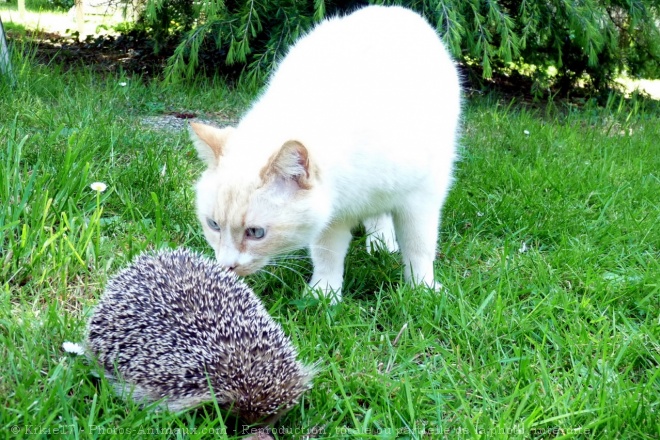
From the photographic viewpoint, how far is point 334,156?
269cm

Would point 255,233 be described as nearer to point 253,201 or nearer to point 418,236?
point 253,201

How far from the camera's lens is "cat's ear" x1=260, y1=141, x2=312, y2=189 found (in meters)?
2.40

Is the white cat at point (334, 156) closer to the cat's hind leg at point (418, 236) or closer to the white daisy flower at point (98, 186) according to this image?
the cat's hind leg at point (418, 236)

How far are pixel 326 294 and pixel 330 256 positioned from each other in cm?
30

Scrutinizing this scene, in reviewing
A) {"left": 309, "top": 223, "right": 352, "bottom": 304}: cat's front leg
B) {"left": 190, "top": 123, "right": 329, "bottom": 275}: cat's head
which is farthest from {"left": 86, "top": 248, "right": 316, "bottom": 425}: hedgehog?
{"left": 309, "top": 223, "right": 352, "bottom": 304}: cat's front leg

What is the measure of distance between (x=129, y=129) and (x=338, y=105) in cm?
210

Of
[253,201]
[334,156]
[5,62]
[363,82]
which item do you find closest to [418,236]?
[334,156]

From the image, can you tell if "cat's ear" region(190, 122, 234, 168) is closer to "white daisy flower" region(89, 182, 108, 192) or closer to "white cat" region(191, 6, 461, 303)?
"white cat" region(191, 6, 461, 303)

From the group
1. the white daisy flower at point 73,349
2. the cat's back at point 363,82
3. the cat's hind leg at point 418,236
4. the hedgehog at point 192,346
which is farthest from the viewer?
the cat's hind leg at point 418,236

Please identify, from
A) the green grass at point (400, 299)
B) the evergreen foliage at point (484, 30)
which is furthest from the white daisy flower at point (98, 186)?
the evergreen foliage at point (484, 30)

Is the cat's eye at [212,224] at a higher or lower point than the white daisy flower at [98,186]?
higher

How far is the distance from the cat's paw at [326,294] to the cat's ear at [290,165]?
0.52 m

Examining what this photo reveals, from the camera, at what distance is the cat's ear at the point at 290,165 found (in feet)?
7.89

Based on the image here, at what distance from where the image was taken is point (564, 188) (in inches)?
161
